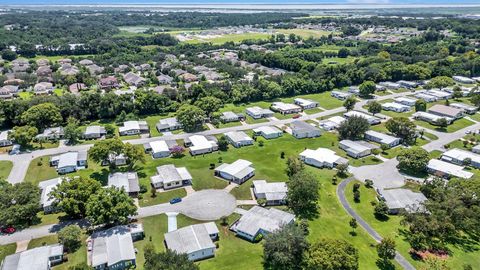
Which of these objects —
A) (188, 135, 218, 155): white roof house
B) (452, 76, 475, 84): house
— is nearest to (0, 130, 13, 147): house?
(188, 135, 218, 155): white roof house

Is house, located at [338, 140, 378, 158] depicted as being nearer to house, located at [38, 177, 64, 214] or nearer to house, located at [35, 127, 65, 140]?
house, located at [38, 177, 64, 214]

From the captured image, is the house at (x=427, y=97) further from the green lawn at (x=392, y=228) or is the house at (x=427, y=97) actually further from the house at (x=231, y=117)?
the green lawn at (x=392, y=228)

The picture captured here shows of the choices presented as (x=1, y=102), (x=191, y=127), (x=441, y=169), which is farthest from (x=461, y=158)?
(x=1, y=102)

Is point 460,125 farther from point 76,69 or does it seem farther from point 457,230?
point 76,69

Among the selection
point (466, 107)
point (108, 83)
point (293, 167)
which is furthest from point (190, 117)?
point (466, 107)

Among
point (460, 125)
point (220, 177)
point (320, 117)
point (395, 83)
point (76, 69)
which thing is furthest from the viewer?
point (76, 69)
